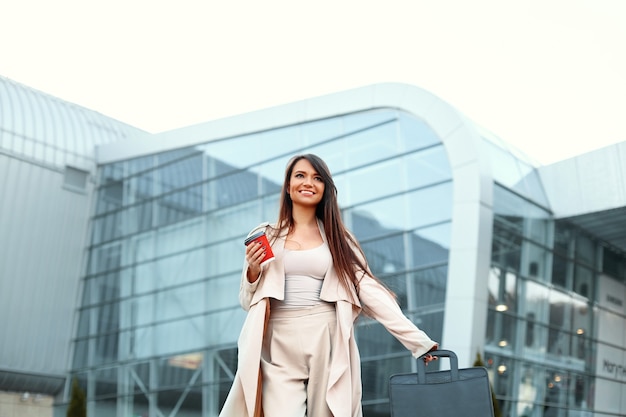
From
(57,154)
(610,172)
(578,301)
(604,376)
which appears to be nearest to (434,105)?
(610,172)

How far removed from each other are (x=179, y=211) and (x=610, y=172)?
8.77 m

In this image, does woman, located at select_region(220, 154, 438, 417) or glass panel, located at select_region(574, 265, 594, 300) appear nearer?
woman, located at select_region(220, 154, 438, 417)

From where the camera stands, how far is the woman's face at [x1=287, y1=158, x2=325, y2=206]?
3.81m

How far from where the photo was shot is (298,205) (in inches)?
153

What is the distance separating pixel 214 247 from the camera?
18812 mm

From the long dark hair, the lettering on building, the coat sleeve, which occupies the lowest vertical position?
the coat sleeve

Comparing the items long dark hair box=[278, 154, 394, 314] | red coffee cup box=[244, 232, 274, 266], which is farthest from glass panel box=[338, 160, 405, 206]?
red coffee cup box=[244, 232, 274, 266]

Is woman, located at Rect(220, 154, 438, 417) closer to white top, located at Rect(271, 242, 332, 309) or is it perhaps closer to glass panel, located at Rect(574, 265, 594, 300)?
white top, located at Rect(271, 242, 332, 309)

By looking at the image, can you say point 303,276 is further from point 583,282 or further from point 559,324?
point 583,282

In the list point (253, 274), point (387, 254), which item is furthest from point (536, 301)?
point (253, 274)

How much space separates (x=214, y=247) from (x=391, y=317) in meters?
15.3

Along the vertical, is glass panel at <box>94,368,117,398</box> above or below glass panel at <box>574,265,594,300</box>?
below

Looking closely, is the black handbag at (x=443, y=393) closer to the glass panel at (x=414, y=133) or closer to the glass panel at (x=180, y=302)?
the glass panel at (x=414, y=133)

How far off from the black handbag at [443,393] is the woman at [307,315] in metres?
0.10
